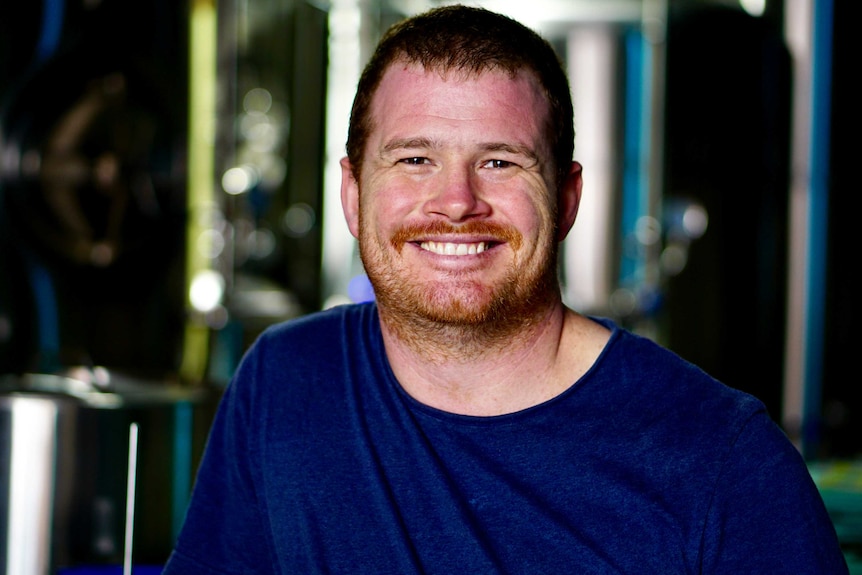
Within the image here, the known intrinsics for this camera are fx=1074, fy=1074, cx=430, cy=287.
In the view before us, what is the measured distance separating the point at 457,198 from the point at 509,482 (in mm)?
345

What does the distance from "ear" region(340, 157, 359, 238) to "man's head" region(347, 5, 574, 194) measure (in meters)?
0.03

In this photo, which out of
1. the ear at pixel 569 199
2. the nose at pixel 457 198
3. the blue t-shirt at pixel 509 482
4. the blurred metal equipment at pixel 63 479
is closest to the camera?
the blue t-shirt at pixel 509 482

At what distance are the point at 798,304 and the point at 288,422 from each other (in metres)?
3.82

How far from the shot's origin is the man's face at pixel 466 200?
133cm

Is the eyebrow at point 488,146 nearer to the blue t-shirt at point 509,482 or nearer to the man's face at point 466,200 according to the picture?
the man's face at point 466,200

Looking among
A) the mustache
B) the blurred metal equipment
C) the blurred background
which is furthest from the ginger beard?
the blurred metal equipment

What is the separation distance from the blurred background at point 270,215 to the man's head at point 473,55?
21.9 inches

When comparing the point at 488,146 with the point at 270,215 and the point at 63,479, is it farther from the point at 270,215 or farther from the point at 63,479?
the point at 270,215

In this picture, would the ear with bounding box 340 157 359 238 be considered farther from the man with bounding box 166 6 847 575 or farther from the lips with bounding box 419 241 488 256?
the lips with bounding box 419 241 488 256

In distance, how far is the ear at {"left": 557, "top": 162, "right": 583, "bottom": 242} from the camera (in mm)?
1446

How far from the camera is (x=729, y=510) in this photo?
1.16 meters

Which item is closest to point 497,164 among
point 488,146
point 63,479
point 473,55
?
point 488,146

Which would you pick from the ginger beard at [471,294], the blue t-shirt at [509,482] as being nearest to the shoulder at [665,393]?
the blue t-shirt at [509,482]

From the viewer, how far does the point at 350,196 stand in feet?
4.93
